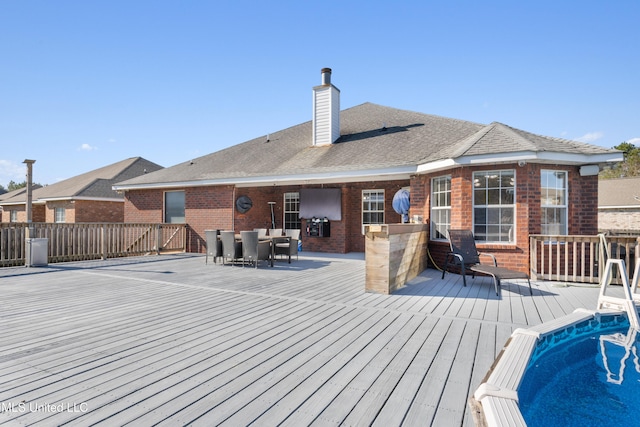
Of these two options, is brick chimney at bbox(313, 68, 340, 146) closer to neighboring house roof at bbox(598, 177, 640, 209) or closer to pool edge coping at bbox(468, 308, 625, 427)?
pool edge coping at bbox(468, 308, 625, 427)

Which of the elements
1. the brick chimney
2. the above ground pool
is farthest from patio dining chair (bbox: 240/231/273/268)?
the above ground pool

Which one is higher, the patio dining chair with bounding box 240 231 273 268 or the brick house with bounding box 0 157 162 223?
A: the brick house with bounding box 0 157 162 223

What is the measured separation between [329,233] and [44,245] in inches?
347

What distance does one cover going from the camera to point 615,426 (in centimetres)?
235

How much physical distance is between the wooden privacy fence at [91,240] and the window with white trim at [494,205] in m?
10.7

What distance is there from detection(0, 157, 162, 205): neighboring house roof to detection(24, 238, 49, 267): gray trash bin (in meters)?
11.3

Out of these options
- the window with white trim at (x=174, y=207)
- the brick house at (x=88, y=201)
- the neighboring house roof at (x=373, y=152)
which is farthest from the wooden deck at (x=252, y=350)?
the brick house at (x=88, y=201)

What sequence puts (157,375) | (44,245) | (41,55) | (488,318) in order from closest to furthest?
(157,375) → (488,318) → (44,245) → (41,55)

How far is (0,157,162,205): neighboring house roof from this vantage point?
1873 centimetres

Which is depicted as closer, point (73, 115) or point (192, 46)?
point (192, 46)

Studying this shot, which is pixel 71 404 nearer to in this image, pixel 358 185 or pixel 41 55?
pixel 358 185

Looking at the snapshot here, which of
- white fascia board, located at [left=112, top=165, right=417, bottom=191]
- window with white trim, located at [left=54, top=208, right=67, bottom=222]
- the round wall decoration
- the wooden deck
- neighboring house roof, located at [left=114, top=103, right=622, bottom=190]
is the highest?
neighboring house roof, located at [left=114, top=103, right=622, bottom=190]

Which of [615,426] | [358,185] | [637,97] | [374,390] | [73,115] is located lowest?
[615,426]

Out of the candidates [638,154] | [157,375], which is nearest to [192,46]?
[157,375]
